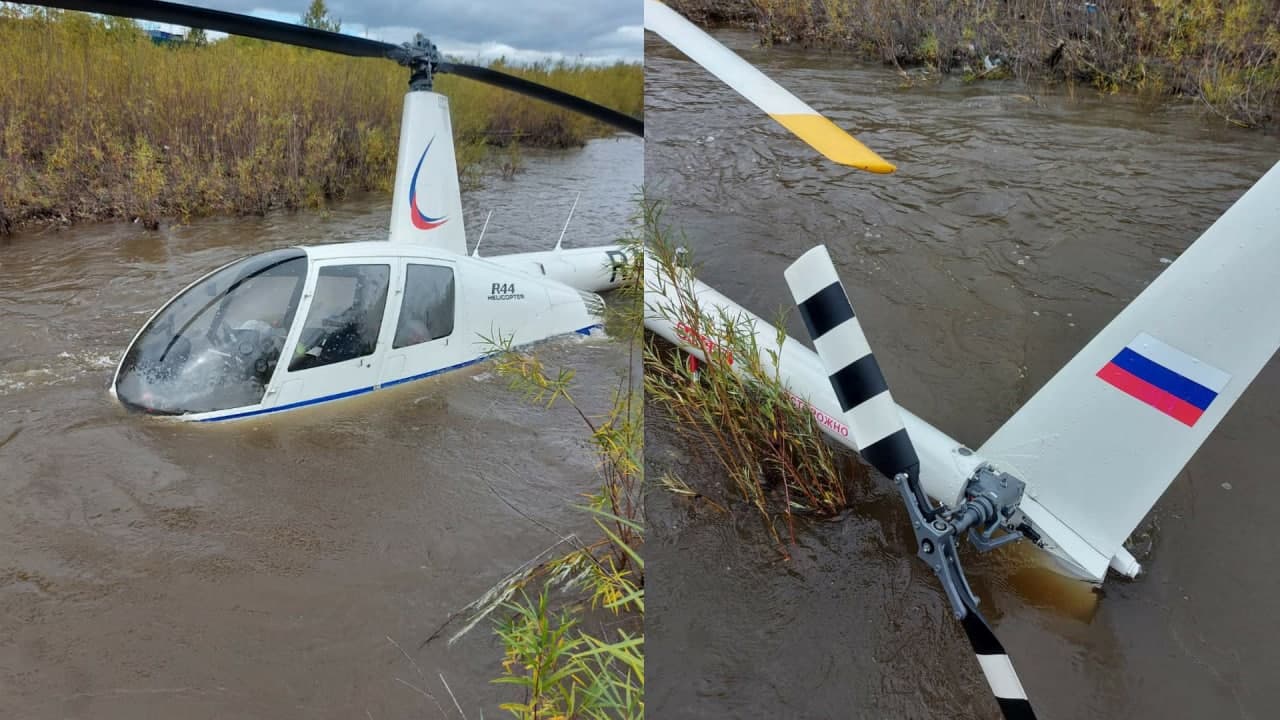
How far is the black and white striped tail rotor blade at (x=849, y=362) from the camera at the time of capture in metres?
1.52

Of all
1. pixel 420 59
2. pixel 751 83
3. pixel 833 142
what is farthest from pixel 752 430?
pixel 420 59

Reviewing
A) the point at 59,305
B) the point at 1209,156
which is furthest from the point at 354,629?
the point at 1209,156

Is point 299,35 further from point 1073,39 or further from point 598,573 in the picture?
point 1073,39

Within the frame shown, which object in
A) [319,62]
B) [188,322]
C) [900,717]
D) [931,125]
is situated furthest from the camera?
[319,62]

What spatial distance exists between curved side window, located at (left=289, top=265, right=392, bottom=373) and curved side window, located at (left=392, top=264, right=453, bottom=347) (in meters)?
0.17

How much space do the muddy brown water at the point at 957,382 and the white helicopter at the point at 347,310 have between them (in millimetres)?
1506

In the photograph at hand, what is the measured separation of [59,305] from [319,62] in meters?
6.12

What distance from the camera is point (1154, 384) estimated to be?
2.22 meters

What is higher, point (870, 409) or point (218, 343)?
point (870, 409)

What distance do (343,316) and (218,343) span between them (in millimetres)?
684

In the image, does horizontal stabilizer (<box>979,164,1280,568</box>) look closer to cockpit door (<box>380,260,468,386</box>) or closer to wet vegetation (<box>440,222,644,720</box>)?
wet vegetation (<box>440,222,644,720</box>)

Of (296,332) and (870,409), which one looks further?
(296,332)

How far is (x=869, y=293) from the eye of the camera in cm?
486

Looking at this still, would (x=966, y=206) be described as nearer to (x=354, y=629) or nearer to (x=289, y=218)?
(x=354, y=629)
